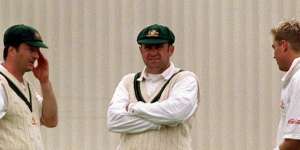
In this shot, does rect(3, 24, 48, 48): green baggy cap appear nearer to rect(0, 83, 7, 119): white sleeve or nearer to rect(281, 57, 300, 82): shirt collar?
rect(0, 83, 7, 119): white sleeve

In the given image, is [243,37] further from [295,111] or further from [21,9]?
[295,111]

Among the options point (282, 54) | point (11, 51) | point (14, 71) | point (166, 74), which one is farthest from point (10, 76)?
point (282, 54)

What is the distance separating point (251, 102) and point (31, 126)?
122 inches

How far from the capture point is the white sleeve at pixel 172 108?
5.88 m

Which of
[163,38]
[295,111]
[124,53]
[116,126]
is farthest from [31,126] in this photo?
[124,53]

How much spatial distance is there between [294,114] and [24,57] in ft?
5.55

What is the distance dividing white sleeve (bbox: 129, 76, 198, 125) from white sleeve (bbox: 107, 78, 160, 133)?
0.04m

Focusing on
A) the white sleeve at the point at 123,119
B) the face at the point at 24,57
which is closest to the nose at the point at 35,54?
the face at the point at 24,57

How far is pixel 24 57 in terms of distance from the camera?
18.4 ft

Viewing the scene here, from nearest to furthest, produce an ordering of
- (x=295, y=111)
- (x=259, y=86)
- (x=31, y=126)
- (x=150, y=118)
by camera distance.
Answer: (x=295, y=111)
(x=31, y=126)
(x=150, y=118)
(x=259, y=86)

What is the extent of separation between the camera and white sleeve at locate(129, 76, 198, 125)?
232 inches

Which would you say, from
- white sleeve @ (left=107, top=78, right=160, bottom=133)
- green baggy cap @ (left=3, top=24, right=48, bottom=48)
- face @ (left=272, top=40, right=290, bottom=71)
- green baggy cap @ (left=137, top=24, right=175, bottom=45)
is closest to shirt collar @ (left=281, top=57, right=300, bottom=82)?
face @ (left=272, top=40, right=290, bottom=71)

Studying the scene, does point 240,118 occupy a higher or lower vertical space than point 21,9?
lower

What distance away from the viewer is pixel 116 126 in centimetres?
604
